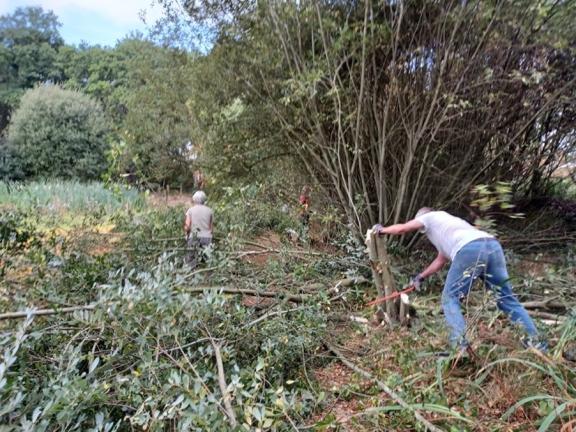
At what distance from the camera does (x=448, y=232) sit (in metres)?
3.39

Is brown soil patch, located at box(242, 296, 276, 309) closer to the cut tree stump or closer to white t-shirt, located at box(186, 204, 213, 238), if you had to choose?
the cut tree stump

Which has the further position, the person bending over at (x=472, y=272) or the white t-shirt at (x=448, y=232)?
the white t-shirt at (x=448, y=232)

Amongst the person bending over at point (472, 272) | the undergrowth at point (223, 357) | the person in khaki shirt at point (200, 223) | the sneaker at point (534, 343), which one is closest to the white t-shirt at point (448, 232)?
the person bending over at point (472, 272)

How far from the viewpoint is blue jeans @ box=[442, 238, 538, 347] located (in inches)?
122

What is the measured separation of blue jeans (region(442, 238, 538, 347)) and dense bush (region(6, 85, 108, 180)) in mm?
16780

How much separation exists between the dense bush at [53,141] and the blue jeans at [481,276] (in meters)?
16.8

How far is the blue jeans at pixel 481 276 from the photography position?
309 centimetres

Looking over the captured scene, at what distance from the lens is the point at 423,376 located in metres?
2.62

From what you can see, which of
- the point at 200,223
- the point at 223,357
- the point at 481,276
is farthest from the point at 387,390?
the point at 200,223

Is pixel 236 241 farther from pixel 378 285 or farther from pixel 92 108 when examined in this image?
pixel 92 108

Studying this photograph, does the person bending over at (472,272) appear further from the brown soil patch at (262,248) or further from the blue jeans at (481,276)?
the brown soil patch at (262,248)

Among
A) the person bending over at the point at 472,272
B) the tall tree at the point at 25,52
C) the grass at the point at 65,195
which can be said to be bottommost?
the grass at the point at 65,195

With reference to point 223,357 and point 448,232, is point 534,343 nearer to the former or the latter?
point 448,232

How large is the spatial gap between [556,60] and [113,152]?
4.60m
